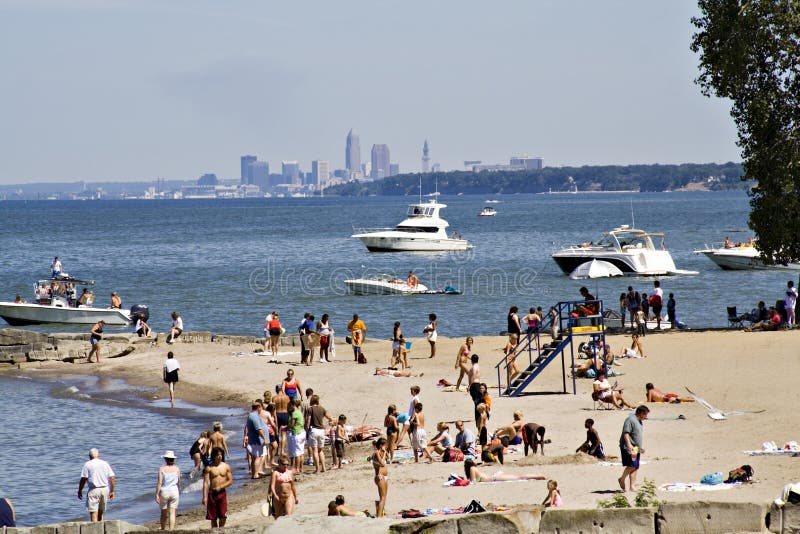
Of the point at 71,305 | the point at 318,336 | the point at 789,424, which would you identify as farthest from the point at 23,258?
the point at 789,424

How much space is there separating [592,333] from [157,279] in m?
50.6

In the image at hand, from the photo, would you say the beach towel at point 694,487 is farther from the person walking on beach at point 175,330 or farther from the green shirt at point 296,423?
the person walking on beach at point 175,330

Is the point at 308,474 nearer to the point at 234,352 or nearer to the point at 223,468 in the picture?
the point at 223,468

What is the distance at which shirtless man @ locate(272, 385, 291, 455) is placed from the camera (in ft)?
69.2

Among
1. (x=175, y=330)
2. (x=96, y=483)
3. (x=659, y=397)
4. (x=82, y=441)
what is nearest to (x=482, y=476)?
(x=96, y=483)

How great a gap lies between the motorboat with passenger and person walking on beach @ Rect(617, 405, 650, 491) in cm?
3189

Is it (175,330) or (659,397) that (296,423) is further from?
(175,330)

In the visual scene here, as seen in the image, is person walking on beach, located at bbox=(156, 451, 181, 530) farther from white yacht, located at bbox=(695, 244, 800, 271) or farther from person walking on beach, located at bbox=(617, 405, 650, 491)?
white yacht, located at bbox=(695, 244, 800, 271)

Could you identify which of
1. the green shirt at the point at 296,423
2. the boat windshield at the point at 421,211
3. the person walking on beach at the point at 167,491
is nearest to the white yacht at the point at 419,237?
the boat windshield at the point at 421,211

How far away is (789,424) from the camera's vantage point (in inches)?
800

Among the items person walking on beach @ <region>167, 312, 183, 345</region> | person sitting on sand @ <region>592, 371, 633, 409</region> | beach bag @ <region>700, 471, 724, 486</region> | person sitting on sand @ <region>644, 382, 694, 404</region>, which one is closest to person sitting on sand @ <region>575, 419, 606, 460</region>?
beach bag @ <region>700, 471, 724, 486</region>

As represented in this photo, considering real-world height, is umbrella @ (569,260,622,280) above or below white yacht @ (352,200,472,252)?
below

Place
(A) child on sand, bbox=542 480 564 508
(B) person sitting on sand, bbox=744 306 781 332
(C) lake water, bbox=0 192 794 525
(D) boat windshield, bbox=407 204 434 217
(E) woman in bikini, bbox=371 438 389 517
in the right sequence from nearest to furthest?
(A) child on sand, bbox=542 480 564 508, (E) woman in bikini, bbox=371 438 389 517, (C) lake water, bbox=0 192 794 525, (B) person sitting on sand, bbox=744 306 781 332, (D) boat windshield, bbox=407 204 434 217

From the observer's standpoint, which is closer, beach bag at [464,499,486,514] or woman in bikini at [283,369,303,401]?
beach bag at [464,499,486,514]
